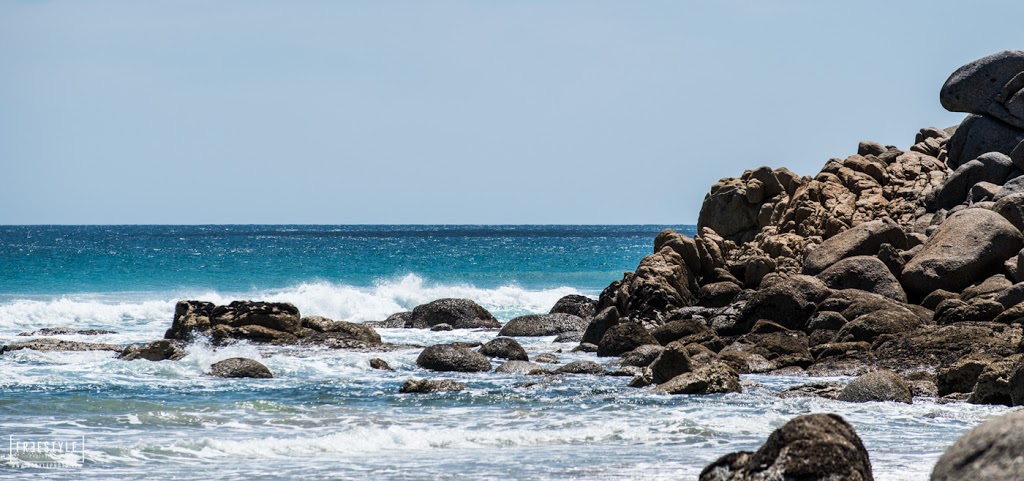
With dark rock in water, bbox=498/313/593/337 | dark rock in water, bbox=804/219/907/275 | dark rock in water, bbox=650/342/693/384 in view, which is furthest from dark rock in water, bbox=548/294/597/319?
dark rock in water, bbox=650/342/693/384

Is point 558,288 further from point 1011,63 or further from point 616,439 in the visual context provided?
point 616,439

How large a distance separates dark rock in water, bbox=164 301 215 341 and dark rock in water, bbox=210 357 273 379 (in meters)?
5.01

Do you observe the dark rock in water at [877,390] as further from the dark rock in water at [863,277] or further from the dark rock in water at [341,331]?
the dark rock in water at [341,331]

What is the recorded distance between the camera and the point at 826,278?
25.4 m

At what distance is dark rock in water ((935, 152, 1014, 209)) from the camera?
3055cm

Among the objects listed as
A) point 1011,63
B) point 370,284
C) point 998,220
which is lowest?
point 370,284

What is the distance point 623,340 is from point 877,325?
523 cm

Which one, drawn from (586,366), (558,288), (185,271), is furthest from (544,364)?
(185,271)

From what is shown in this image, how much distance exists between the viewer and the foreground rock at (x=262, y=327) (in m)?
25.2

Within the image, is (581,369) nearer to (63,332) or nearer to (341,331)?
(341,331)

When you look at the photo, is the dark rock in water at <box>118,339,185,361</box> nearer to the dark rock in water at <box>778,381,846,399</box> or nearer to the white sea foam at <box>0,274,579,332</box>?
the white sea foam at <box>0,274,579,332</box>

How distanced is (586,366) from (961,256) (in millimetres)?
9870

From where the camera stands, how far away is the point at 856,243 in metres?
27.0

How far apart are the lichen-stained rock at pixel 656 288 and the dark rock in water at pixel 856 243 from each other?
308 centimetres
